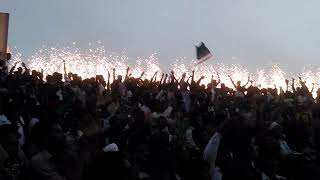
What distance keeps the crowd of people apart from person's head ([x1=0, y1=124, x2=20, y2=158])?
1 centimetres

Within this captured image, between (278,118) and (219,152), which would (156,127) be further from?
(278,118)

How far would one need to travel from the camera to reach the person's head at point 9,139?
6.83 meters

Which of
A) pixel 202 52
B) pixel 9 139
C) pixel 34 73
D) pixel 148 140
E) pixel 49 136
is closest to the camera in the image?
pixel 49 136

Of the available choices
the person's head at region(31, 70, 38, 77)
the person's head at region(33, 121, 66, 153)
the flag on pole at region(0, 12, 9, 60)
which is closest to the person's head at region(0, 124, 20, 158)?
the person's head at region(33, 121, 66, 153)

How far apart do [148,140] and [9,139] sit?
1.74 metres

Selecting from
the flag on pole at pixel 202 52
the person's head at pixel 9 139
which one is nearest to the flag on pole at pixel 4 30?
the flag on pole at pixel 202 52

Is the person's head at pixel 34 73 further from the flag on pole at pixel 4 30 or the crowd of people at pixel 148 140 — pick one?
the flag on pole at pixel 4 30

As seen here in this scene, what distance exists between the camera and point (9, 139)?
6902 millimetres

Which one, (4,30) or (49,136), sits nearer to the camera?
(49,136)

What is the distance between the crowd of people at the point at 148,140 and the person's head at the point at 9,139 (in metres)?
0.01

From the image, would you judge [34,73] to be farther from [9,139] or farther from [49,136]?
[49,136]

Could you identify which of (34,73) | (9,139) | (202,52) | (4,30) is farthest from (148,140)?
(4,30)

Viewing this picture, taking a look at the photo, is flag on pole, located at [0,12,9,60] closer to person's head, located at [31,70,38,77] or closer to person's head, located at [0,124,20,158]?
person's head, located at [31,70,38,77]

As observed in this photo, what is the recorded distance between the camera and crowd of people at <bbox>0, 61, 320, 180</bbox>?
6.68 m
